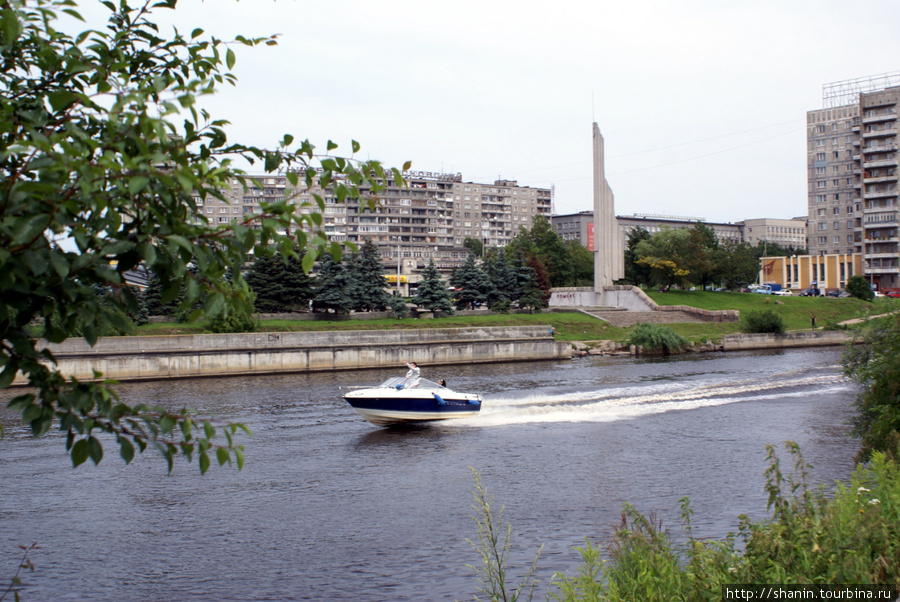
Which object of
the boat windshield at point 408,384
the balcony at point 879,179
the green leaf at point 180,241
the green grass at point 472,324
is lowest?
the boat windshield at point 408,384

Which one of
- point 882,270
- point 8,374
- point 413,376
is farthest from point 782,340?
point 8,374

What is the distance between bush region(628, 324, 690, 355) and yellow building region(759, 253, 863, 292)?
54.1 metres

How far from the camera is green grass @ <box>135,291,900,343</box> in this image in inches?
2256

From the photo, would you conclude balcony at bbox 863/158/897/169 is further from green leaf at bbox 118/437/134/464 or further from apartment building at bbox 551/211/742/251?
green leaf at bbox 118/437/134/464

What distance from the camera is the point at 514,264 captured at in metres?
81.6

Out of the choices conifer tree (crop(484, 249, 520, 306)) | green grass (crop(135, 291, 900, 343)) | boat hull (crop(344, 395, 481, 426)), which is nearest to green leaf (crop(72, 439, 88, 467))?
boat hull (crop(344, 395, 481, 426))

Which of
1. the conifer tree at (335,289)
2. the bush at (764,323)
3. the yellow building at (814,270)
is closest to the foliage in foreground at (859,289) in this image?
the yellow building at (814,270)

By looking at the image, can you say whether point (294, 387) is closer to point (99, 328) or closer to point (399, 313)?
point (399, 313)

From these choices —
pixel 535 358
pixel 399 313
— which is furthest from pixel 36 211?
pixel 399 313

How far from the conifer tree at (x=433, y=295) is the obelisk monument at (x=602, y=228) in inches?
790

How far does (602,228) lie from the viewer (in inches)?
3184

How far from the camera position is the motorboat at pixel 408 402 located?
94.6ft

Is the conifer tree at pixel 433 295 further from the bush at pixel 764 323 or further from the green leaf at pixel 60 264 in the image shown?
the green leaf at pixel 60 264

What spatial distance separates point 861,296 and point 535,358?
186 ft
